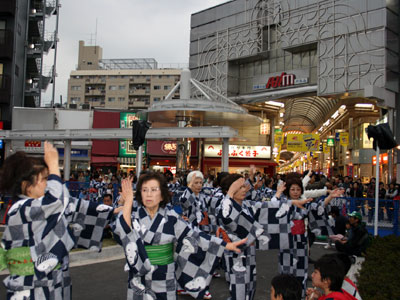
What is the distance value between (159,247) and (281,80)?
25853 millimetres

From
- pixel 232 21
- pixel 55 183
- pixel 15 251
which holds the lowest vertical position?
pixel 15 251

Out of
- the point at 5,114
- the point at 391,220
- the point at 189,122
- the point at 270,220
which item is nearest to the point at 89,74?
the point at 5,114

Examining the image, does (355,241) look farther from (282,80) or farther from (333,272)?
(282,80)

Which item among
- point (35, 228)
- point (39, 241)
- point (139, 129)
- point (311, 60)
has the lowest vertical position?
point (39, 241)

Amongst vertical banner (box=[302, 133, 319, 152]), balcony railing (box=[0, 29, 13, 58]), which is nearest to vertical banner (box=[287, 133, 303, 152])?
vertical banner (box=[302, 133, 319, 152])

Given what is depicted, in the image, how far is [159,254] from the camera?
3.45 meters

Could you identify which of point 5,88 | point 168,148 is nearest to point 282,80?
point 168,148

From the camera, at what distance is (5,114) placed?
27406 mm

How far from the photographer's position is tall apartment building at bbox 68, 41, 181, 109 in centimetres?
5541

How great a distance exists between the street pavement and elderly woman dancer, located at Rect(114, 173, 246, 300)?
2385 millimetres

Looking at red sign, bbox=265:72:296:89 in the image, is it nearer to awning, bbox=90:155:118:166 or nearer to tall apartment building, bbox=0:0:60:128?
awning, bbox=90:155:118:166

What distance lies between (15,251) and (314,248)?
837 centimetres

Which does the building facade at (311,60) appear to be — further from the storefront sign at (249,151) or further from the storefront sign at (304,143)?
the storefront sign at (304,143)

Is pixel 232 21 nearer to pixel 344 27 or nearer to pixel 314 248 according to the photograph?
pixel 344 27
